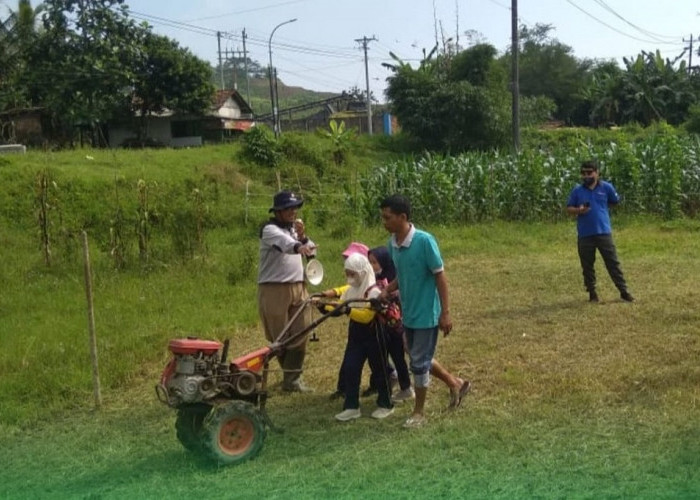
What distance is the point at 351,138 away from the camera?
31.4m

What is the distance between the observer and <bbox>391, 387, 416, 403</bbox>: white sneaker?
5934mm

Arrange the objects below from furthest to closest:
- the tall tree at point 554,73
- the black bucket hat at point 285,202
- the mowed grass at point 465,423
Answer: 1. the tall tree at point 554,73
2. the black bucket hat at point 285,202
3. the mowed grass at point 465,423

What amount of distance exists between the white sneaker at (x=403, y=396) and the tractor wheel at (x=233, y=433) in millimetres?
1326

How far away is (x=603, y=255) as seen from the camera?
9.00 m

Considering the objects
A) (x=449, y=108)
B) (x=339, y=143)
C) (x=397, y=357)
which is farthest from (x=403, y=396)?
(x=449, y=108)

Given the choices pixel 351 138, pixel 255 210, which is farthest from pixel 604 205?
pixel 351 138

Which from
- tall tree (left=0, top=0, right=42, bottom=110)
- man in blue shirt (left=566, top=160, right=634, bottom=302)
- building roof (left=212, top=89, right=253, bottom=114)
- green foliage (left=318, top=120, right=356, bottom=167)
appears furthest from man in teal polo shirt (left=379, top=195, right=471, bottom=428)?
building roof (left=212, top=89, right=253, bottom=114)

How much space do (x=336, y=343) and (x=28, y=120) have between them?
27.8 m

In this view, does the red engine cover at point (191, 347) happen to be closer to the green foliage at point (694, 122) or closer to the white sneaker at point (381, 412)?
the white sneaker at point (381, 412)

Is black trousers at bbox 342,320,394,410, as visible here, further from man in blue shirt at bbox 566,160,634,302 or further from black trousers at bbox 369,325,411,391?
man in blue shirt at bbox 566,160,634,302

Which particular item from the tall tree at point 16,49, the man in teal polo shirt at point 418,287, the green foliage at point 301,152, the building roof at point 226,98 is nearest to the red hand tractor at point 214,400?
the man in teal polo shirt at point 418,287

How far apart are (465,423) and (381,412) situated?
0.67m

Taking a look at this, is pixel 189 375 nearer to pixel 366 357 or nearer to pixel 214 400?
pixel 214 400

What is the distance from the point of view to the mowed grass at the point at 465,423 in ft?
14.4
